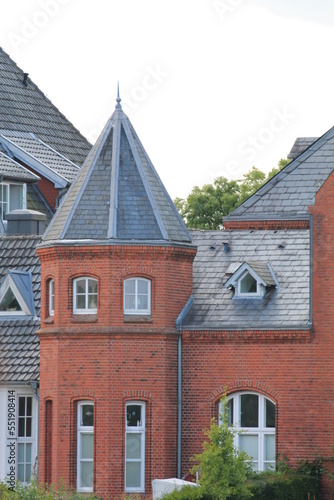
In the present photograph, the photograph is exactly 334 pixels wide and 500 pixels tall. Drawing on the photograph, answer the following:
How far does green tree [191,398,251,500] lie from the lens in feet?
131

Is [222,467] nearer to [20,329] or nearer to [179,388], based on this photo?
[179,388]

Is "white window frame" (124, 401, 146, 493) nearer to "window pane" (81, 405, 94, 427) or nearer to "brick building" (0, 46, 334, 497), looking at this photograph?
"brick building" (0, 46, 334, 497)

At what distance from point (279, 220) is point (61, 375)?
12194mm

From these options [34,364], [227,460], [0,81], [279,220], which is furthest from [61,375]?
[0,81]

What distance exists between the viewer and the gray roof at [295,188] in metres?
54.0

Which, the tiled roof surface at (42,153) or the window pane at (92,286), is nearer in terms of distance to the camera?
the window pane at (92,286)

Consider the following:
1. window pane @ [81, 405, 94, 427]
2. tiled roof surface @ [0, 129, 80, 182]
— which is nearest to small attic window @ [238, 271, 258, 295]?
window pane @ [81, 405, 94, 427]

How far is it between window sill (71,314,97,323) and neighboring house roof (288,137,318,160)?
55.5 ft

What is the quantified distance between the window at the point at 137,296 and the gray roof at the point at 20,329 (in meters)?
3.50

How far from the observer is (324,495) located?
1689 inches

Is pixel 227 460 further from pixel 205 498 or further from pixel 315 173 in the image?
pixel 315 173

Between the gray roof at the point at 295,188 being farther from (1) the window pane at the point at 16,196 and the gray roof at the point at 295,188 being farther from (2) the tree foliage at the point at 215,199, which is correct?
(2) the tree foliage at the point at 215,199

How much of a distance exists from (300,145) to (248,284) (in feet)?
53.3

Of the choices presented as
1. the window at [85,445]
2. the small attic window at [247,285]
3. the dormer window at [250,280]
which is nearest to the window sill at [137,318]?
the window at [85,445]
